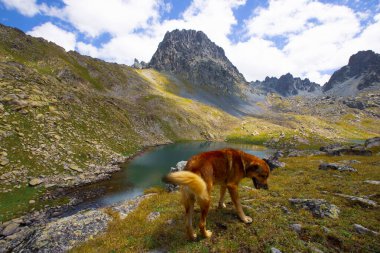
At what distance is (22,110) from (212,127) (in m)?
124

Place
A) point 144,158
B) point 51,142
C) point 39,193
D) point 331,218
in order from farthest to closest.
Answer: point 144,158 < point 51,142 < point 39,193 < point 331,218

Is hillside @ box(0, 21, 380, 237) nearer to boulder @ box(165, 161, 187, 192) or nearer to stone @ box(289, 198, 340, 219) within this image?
boulder @ box(165, 161, 187, 192)

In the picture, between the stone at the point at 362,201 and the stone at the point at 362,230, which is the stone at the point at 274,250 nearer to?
the stone at the point at 362,230

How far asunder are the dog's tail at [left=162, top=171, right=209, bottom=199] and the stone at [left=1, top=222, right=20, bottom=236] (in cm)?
2355

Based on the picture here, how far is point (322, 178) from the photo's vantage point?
24.0 meters

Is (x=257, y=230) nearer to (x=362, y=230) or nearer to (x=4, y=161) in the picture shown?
(x=362, y=230)

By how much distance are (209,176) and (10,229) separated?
24.3m

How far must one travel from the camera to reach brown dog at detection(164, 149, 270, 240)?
358 inches

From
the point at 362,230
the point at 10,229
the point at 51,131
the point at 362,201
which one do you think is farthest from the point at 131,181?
the point at 362,230

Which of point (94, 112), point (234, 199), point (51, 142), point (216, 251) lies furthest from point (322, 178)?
point (94, 112)

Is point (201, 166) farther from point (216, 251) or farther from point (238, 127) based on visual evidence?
point (238, 127)

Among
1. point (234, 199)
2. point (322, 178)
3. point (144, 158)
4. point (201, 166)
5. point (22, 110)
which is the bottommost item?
point (144, 158)

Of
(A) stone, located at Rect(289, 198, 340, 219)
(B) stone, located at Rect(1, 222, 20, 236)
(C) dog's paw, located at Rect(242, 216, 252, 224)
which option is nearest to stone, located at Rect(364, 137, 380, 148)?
(A) stone, located at Rect(289, 198, 340, 219)

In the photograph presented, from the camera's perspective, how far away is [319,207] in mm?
13617
